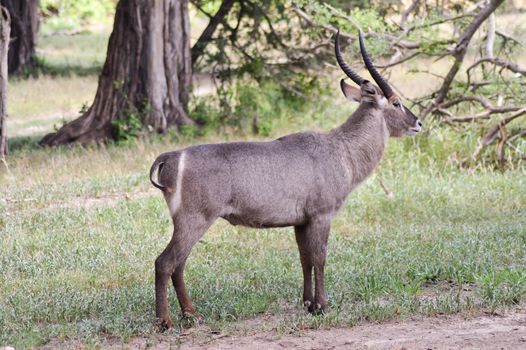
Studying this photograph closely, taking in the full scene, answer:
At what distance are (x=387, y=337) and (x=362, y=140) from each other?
1.63 metres

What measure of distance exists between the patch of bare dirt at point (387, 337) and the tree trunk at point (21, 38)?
1877 centimetres

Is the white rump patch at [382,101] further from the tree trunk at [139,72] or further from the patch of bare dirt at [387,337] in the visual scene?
the tree trunk at [139,72]

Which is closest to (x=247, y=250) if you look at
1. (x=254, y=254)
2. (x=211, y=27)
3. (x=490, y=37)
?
(x=254, y=254)

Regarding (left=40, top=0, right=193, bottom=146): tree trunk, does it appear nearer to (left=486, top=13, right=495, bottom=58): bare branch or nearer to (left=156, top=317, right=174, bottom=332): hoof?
(left=486, top=13, right=495, bottom=58): bare branch

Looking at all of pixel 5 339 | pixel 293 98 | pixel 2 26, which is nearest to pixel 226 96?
pixel 293 98


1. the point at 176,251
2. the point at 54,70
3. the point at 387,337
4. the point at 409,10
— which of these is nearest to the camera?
the point at 387,337

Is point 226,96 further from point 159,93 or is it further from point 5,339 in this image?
point 5,339

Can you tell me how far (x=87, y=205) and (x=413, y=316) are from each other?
461 centimetres

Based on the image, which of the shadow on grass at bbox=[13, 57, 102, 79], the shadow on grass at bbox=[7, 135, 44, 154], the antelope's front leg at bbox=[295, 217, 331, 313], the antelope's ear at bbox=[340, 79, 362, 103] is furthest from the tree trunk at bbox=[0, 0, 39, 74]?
the antelope's front leg at bbox=[295, 217, 331, 313]

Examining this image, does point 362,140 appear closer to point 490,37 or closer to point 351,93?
point 351,93

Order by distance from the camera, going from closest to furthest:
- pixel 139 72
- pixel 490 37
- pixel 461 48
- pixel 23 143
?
1. pixel 461 48
2. pixel 490 37
3. pixel 139 72
4. pixel 23 143

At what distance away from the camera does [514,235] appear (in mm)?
8195

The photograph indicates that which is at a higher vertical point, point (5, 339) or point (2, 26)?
point (2, 26)

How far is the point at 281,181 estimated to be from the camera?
20.1 ft
